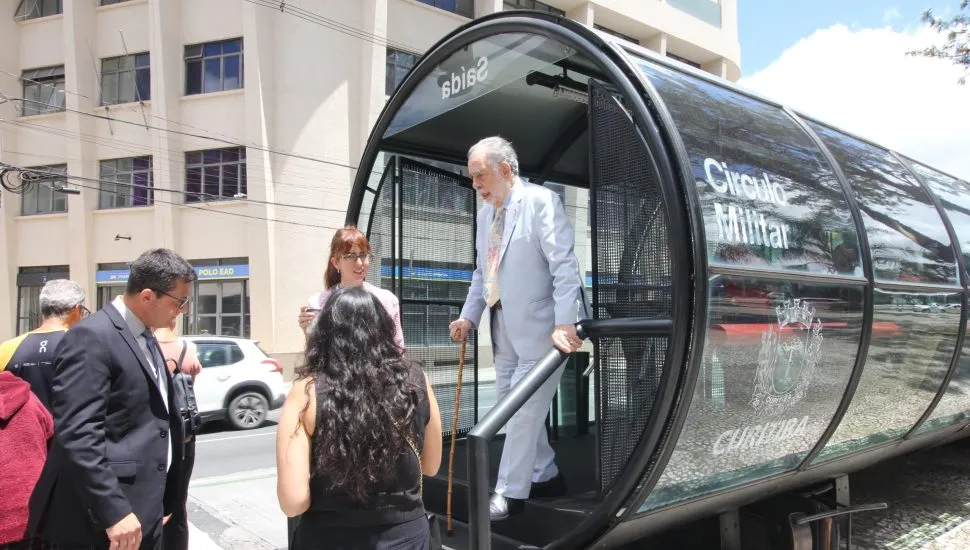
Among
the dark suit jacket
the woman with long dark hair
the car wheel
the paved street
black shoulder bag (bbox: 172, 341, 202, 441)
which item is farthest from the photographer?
the car wheel

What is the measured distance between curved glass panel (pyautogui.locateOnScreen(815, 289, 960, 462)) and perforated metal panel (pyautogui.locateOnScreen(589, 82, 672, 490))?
1.16m

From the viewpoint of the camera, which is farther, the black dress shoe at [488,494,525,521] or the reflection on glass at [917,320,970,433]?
the reflection on glass at [917,320,970,433]

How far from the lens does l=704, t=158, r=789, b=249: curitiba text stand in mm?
2570

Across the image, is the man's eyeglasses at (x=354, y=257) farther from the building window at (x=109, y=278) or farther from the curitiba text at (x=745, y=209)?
the building window at (x=109, y=278)

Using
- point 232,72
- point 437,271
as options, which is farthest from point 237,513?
point 232,72

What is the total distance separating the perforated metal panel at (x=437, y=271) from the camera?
5.05 meters

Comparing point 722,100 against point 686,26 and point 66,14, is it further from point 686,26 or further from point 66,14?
point 686,26

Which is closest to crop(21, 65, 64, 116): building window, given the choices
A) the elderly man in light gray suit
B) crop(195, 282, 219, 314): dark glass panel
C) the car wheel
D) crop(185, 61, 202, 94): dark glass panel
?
crop(185, 61, 202, 94): dark glass panel

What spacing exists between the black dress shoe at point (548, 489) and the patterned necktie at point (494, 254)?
990 mm

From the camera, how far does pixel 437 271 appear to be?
518 centimetres

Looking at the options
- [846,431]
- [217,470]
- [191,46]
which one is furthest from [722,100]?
[191,46]

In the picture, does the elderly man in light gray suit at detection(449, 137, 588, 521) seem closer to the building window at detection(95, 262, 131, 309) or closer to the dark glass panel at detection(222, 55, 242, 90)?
the dark glass panel at detection(222, 55, 242, 90)

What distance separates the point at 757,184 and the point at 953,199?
272cm

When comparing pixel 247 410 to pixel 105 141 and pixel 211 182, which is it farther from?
pixel 105 141
